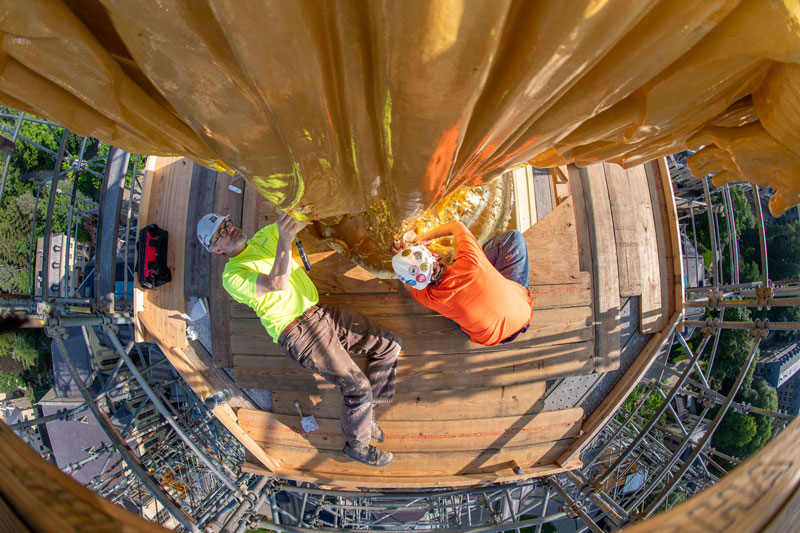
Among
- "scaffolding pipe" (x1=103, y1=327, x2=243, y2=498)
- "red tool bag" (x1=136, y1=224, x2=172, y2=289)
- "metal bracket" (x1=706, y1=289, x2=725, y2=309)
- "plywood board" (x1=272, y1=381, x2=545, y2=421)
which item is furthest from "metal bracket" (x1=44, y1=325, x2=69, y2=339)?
"metal bracket" (x1=706, y1=289, x2=725, y2=309)

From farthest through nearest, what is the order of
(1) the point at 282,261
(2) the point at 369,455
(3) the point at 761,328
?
(2) the point at 369,455 < (3) the point at 761,328 < (1) the point at 282,261

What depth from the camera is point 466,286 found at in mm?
3174

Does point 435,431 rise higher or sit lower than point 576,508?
higher

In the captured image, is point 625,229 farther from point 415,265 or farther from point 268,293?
point 268,293

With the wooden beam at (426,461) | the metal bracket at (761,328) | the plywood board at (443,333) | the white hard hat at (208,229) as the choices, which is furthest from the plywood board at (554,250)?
the white hard hat at (208,229)

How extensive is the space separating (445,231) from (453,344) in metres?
1.36

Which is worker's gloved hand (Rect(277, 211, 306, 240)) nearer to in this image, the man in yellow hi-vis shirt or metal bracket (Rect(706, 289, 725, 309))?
the man in yellow hi-vis shirt

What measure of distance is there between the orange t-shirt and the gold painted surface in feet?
4.67

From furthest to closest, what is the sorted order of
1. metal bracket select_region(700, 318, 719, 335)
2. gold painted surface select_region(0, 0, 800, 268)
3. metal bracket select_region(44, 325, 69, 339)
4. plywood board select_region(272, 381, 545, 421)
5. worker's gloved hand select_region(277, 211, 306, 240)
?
metal bracket select_region(700, 318, 719, 335)
plywood board select_region(272, 381, 545, 421)
metal bracket select_region(44, 325, 69, 339)
worker's gloved hand select_region(277, 211, 306, 240)
gold painted surface select_region(0, 0, 800, 268)

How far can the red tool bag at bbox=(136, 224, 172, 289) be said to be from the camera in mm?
4102

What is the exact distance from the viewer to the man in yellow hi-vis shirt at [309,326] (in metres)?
3.30

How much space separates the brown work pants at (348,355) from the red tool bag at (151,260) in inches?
66.4

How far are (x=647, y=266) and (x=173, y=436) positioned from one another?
789 cm

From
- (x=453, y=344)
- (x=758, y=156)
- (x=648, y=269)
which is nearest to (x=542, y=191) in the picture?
(x=648, y=269)
